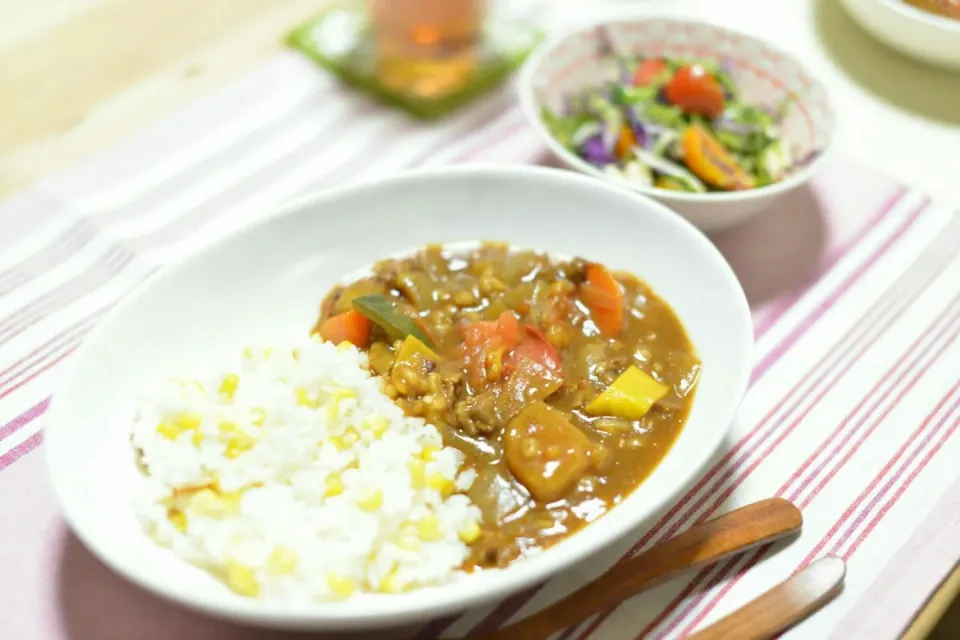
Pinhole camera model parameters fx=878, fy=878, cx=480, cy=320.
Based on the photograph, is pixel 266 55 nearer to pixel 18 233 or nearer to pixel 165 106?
pixel 165 106

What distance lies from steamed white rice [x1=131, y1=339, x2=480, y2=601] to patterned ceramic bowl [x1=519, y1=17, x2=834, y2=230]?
1127 mm

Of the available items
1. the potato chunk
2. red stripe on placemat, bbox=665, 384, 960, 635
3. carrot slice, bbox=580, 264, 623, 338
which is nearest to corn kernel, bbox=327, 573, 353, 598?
the potato chunk

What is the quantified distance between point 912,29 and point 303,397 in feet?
8.79

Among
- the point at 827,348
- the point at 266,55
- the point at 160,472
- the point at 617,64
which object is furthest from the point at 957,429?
the point at 266,55

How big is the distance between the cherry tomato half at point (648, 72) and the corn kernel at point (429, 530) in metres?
1.92

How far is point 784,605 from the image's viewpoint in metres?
1.84

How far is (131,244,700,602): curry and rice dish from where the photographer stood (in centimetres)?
182

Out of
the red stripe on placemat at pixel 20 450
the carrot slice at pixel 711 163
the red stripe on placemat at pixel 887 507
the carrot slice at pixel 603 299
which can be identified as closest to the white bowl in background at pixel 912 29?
the carrot slice at pixel 711 163

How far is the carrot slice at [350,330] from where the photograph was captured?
231 cm

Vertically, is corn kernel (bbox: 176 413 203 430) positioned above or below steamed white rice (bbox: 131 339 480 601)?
above

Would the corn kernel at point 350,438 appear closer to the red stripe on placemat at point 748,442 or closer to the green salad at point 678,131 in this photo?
the red stripe on placemat at point 748,442

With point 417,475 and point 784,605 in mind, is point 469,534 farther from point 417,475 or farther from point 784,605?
point 784,605

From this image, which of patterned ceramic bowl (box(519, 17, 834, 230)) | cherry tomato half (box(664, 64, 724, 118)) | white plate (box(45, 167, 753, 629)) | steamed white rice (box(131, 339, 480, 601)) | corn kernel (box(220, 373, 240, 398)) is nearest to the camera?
white plate (box(45, 167, 753, 629))

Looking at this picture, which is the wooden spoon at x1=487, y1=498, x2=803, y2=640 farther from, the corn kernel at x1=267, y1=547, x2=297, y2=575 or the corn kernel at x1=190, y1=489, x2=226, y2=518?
the corn kernel at x1=190, y1=489, x2=226, y2=518
